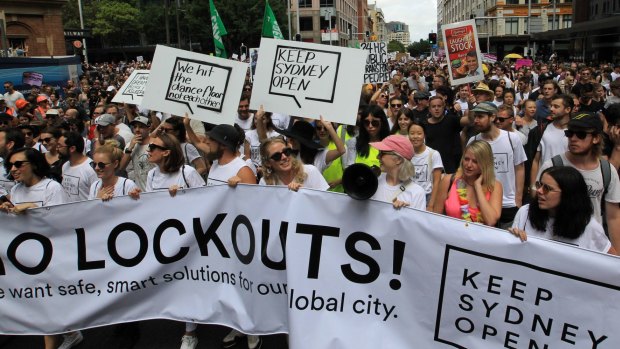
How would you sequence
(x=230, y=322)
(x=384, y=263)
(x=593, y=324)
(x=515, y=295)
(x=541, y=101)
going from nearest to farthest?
(x=593, y=324), (x=515, y=295), (x=384, y=263), (x=230, y=322), (x=541, y=101)

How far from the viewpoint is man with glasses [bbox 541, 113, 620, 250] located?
12.4 ft

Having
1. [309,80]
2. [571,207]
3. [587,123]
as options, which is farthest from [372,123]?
[571,207]

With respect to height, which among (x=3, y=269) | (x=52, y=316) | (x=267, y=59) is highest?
(x=267, y=59)

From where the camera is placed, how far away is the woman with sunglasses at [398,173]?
3.78 metres

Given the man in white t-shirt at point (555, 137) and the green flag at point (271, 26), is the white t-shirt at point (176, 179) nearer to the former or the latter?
the man in white t-shirt at point (555, 137)

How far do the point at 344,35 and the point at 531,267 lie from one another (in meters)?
88.5

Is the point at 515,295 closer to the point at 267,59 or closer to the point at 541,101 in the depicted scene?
the point at 267,59

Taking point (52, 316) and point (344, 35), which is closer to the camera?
point (52, 316)

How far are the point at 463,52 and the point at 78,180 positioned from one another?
6656mm

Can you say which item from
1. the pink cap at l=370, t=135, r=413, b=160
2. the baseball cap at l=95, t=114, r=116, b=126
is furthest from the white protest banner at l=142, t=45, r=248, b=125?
the baseball cap at l=95, t=114, r=116, b=126

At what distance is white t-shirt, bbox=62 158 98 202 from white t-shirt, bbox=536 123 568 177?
4331 mm

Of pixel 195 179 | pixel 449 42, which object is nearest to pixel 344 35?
pixel 449 42

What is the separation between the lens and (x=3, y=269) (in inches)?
153

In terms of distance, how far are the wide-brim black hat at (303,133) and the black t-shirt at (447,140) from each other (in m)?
1.91
